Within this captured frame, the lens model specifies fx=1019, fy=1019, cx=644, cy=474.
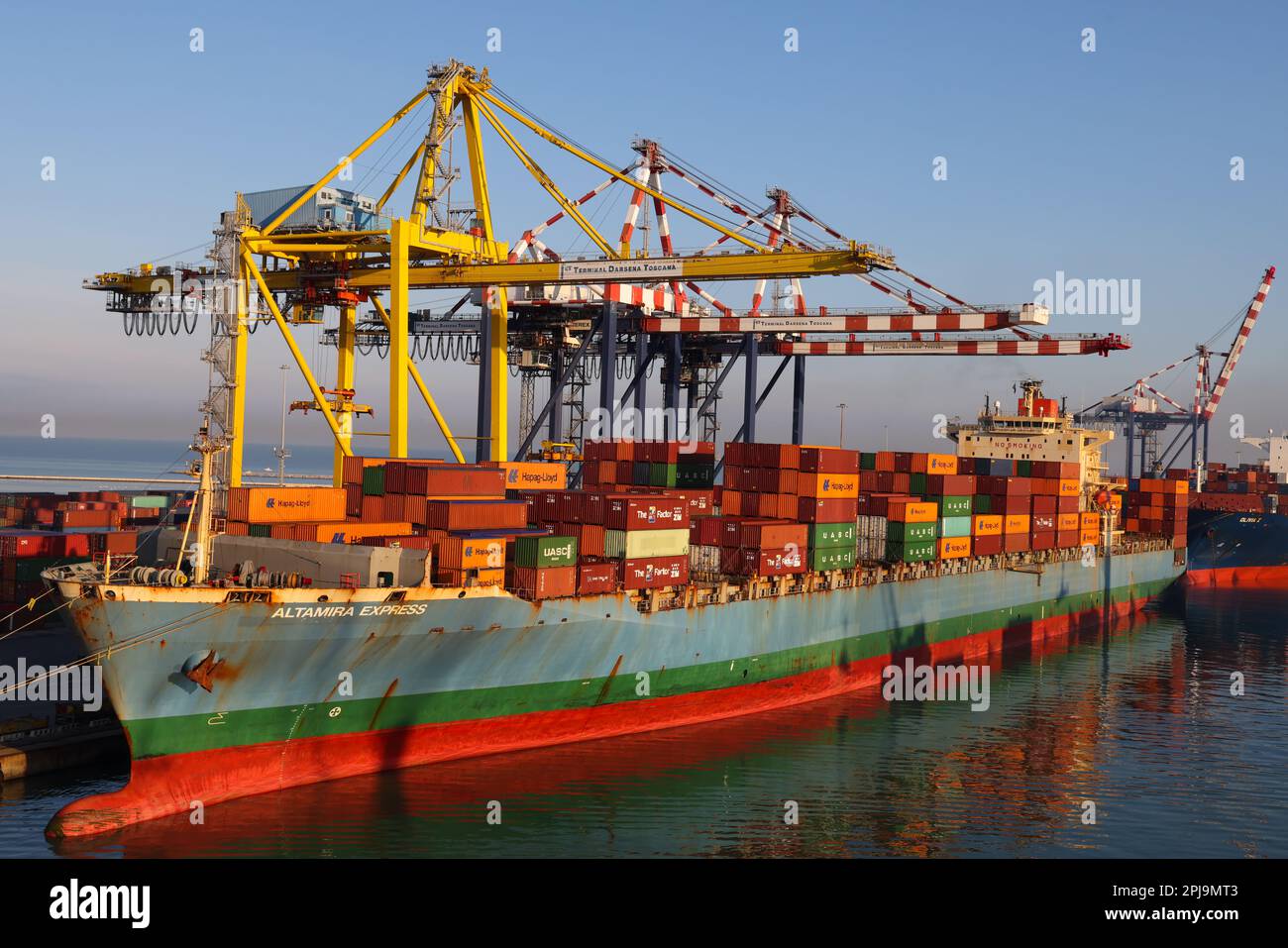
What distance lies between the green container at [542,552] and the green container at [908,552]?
21.2m

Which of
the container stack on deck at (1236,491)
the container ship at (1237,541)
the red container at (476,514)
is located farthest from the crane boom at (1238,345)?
the red container at (476,514)

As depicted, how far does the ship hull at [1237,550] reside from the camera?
82750 mm

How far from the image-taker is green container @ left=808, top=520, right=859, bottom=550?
139ft

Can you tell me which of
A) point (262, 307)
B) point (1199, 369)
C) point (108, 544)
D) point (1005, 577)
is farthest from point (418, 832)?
point (1199, 369)

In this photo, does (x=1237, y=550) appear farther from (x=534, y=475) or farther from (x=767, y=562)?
(x=534, y=475)

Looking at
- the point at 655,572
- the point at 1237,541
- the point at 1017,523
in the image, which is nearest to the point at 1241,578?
the point at 1237,541

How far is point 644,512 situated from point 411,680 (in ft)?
34.0

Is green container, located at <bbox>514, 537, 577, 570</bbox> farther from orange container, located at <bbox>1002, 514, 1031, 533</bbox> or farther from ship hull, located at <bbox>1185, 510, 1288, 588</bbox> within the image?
ship hull, located at <bbox>1185, 510, 1288, 588</bbox>

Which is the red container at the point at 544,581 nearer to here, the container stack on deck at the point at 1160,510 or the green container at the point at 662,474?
the green container at the point at 662,474

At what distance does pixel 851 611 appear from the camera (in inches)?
1758

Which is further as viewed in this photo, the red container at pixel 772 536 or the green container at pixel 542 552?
the red container at pixel 772 536

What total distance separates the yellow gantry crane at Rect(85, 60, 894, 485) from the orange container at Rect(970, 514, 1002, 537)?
20385 millimetres

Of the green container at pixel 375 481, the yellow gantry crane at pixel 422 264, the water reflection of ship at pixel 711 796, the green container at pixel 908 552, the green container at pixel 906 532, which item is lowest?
the water reflection of ship at pixel 711 796
